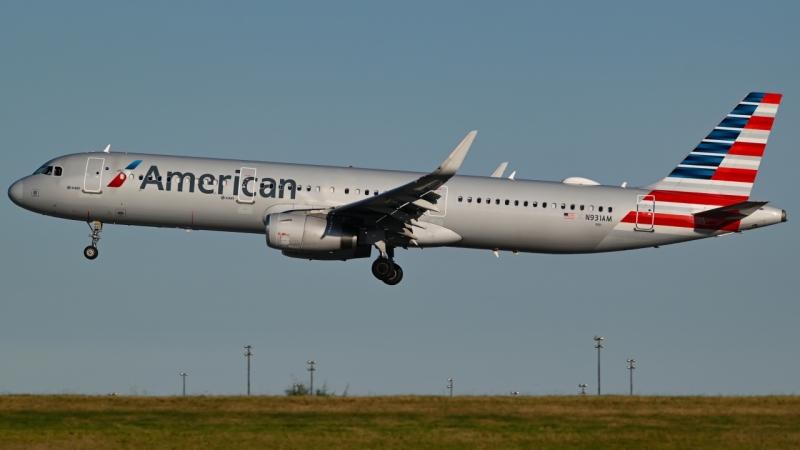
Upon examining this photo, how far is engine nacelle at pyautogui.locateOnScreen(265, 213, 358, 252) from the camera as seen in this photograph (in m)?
38.9

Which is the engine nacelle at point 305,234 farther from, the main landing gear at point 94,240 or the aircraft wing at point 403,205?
the main landing gear at point 94,240

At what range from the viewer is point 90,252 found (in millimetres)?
43188

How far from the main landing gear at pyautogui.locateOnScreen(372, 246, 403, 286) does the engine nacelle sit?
Answer: 6.69 feet

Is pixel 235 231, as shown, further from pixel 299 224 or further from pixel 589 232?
pixel 589 232

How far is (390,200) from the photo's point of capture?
38.2m

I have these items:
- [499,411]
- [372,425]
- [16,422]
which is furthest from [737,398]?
[16,422]

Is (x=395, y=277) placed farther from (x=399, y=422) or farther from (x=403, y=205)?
(x=399, y=422)

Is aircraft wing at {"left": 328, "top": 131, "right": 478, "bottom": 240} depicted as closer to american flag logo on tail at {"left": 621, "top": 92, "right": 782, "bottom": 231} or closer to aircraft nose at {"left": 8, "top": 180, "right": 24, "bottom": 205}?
american flag logo on tail at {"left": 621, "top": 92, "right": 782, "bottom": 231}

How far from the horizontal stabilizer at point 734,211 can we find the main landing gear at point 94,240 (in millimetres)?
22457

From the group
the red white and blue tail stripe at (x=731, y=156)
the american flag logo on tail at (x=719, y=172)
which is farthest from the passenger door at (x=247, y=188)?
the red white and blue tail stripe at (x=731, y=156)

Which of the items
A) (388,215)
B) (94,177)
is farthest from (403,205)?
(94,177)

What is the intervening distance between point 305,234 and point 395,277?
4.32 metres

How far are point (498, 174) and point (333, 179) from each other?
259 inches

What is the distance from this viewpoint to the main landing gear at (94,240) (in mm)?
42469
